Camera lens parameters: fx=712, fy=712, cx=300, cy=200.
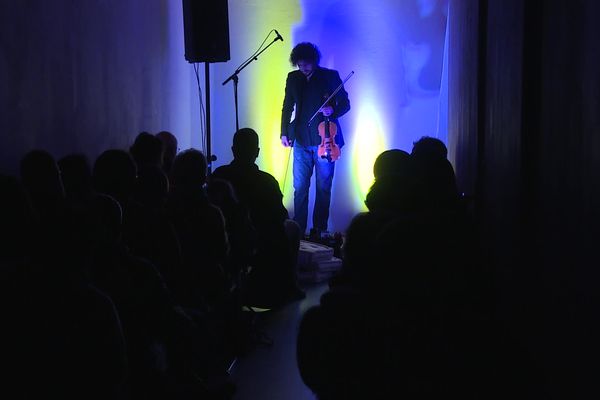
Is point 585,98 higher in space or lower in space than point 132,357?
higher

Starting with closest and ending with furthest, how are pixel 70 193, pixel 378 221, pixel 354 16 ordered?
pixel 378 221
pixel 70 193
pixel 354 16

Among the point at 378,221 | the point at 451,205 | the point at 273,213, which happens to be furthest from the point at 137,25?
the point at 378,221

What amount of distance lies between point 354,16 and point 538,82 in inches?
214

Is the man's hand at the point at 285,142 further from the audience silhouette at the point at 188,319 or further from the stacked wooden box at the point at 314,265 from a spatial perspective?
the audience silhouette at the point at 188,319

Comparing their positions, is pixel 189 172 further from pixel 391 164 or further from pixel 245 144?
pixel 245 144

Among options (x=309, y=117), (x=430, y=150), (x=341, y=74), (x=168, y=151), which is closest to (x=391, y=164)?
(x=430, y=150)

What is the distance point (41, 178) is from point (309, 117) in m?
4.17

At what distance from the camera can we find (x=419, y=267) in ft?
4.49

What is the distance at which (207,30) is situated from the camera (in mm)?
6090

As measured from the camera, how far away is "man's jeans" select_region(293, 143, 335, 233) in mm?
6898

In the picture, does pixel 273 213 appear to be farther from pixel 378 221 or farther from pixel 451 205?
pixel 378 221

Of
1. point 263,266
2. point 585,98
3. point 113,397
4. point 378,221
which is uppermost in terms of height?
point 585,98

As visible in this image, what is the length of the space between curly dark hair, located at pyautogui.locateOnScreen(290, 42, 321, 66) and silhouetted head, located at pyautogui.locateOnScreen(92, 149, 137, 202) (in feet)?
13.6

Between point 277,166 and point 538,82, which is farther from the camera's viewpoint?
point 277,166
